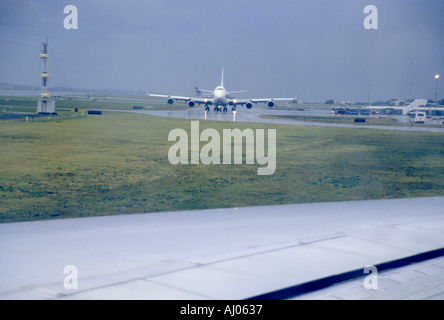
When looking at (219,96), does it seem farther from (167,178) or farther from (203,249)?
(203,249)

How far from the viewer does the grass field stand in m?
10.6

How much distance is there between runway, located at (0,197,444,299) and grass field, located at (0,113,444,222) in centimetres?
350

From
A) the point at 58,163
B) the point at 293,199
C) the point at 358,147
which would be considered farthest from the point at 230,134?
the point at 293,199

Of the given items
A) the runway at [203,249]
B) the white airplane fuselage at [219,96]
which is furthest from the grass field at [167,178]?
the white airplane fuselage at [219,96]

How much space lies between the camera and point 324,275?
14.5 feet

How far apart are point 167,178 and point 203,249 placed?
911 cm

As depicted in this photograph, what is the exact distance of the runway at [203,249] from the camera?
3967 millimetres

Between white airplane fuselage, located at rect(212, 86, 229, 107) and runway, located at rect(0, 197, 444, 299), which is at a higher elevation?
white airplane fuselage, located at rect(212, 86, 229, 107)

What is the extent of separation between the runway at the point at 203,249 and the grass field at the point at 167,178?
3.50 meters

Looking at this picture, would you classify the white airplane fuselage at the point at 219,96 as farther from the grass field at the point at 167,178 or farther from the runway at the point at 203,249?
the runway at the point at 203,249

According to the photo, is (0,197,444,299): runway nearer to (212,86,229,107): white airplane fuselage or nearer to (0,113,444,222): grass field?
(0,113,444,222): grass field

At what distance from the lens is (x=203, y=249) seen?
5199mm

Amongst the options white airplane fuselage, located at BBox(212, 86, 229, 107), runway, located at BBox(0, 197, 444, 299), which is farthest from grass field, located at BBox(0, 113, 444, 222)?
white airplane fuselage, located at BBox(212, 86, 229, 107)
